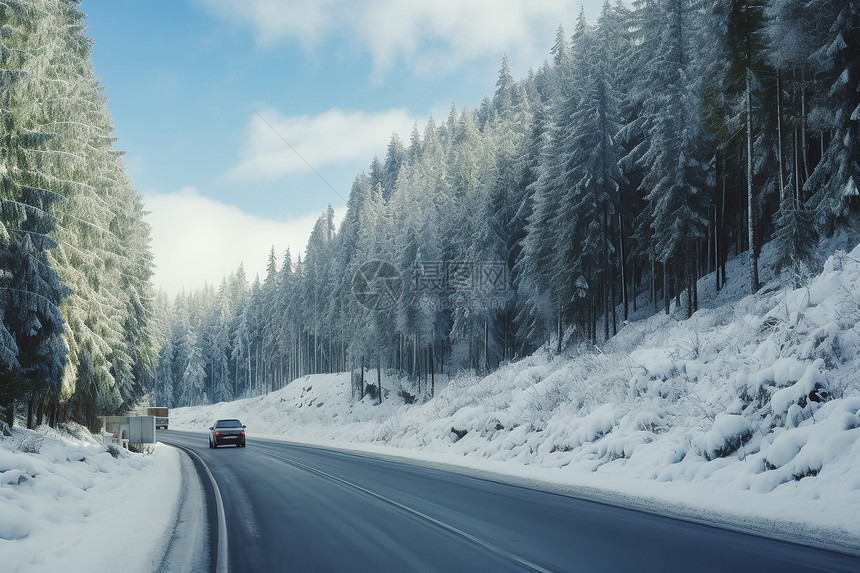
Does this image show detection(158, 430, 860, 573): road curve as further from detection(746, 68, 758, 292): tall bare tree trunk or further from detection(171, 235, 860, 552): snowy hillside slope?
detection(746, 68, 758, 292): tall bare tree trunk

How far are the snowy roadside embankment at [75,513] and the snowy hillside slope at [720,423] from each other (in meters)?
8.20

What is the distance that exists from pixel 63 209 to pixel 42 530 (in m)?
16.7

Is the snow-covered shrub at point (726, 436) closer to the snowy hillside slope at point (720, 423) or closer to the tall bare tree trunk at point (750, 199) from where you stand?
the snowy hillside slope at point (720, 423)

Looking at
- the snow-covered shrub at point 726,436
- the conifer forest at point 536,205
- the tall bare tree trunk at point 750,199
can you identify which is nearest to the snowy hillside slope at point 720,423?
the snow-covered shrub at point 726,436

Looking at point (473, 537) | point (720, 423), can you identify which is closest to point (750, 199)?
point (720, 423)

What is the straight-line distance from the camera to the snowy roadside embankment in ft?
Answer: 22.0

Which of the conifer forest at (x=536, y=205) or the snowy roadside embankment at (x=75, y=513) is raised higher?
the conifer forest at (x=536, y=205)

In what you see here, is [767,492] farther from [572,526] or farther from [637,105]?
[637,105]

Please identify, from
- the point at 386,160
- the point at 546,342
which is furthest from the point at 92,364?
the point at 386,160

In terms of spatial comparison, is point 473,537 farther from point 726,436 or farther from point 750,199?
point 750,199

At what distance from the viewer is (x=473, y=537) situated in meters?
8.01

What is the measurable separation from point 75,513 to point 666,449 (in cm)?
1157

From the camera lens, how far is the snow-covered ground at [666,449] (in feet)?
26.5

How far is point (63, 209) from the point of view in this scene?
68.7 ft
